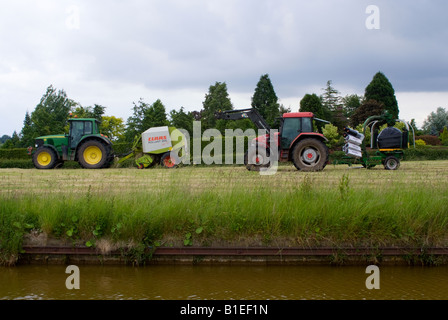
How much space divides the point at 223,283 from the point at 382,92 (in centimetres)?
5224

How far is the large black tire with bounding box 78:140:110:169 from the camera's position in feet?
55.1

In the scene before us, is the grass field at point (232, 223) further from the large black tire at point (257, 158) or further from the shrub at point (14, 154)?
the shrub at point (14, 154)

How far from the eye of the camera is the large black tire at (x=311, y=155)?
13594 mm

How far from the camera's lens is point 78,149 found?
16.9m

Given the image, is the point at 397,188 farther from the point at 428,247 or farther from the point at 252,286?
the point at 252,286

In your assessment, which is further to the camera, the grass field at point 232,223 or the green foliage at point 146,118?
the green foliage at point 146,118

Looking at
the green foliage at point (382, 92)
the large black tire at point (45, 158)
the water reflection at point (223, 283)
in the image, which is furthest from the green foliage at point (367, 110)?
the water reflection at point (223, 283)

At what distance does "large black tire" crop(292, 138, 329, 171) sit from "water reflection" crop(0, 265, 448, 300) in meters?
8.40

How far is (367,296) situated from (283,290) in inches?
36.1

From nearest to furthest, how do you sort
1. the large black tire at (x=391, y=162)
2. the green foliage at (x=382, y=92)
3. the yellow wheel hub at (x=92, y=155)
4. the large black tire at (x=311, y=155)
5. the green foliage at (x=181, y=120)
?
the large black tire at (x=311, y=155) < the large black tire at (x=391, y=162) < the yellow wheel hub at (x=92, y=155) < the green foliage at (x=181, y=120) < the green foliage at (x=382, y=92)

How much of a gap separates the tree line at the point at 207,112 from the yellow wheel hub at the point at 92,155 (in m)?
5.62

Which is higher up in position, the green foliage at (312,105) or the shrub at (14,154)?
the green foliage at (312,105)

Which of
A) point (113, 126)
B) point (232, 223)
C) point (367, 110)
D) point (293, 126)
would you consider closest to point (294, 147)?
point (293, 126)

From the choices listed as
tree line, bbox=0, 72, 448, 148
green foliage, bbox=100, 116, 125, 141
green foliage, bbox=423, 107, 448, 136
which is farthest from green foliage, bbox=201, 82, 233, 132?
green foliage, bbox=423, 107, 448, 136
